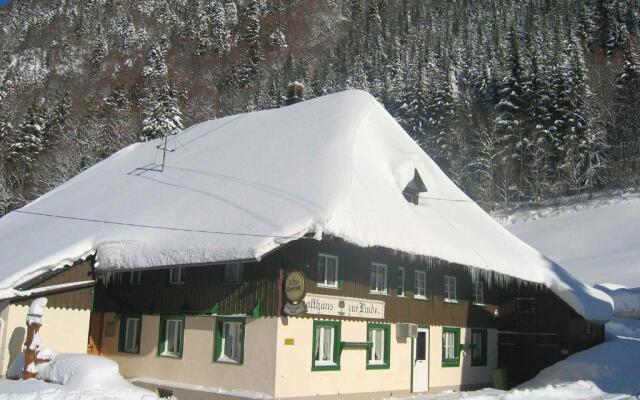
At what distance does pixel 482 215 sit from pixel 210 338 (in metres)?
12.5

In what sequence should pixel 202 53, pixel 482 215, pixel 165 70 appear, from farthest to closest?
pixel 202 53, pixel 165 70, pixel 482 215

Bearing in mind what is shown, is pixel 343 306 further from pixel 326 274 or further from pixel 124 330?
pixel 124 330

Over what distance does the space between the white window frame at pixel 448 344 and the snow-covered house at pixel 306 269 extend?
0.21 feet

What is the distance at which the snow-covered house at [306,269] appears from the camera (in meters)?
15.1

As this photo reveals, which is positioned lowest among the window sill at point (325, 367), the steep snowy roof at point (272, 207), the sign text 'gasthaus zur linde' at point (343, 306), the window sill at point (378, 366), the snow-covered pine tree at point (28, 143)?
the window sill at point (378, 366)

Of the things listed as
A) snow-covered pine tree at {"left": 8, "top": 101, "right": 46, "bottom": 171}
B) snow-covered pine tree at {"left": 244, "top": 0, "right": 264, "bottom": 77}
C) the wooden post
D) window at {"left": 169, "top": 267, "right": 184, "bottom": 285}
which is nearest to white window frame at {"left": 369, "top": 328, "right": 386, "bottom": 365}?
window at {"left": 169, "top": 267, "right": 184, "bottom": 285}

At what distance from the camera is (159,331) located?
1773cm

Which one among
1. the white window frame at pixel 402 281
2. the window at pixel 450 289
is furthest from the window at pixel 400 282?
the window at pixel 450 289

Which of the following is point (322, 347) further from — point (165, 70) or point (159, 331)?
point (165, 70)

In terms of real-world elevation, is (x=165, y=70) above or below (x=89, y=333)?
above

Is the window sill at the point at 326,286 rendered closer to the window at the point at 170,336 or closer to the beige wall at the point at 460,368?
the window at the point at 170,336

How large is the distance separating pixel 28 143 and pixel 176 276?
1642 inches

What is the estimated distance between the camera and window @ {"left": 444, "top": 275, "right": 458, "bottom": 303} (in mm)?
20688

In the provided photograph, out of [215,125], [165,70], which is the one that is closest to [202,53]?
[165,70]
